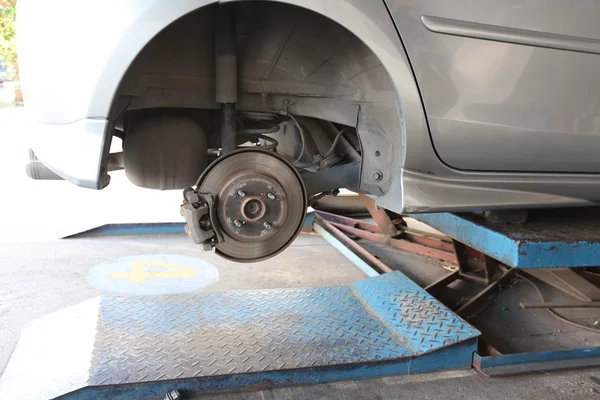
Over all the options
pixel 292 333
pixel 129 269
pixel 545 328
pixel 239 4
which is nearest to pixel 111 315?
pixel 292 333

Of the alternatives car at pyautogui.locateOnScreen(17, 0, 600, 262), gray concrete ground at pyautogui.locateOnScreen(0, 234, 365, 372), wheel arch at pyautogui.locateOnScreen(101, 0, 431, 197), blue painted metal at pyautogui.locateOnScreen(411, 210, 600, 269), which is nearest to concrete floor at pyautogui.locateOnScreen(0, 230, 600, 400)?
gray concrete ground at pyautogui.locateOnScreen(0, 234, 365, 372)

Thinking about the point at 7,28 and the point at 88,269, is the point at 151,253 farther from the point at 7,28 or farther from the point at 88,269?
the point at 7,28

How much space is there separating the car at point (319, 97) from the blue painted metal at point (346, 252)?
4.24 ft

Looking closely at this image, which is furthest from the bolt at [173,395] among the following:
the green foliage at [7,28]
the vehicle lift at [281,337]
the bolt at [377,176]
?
the green foliage at [7,28]

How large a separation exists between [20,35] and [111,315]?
1.28 m

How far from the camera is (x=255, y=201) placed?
169cm

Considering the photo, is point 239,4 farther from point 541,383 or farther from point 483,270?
point 483,270

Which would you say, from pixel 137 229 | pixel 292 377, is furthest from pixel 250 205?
pixel 137 229

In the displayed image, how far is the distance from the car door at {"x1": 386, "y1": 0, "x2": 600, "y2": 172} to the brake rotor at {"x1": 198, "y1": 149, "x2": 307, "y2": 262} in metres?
0.58

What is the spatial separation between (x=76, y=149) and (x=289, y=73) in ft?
2.63

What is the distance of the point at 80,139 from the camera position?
1366 millimetres

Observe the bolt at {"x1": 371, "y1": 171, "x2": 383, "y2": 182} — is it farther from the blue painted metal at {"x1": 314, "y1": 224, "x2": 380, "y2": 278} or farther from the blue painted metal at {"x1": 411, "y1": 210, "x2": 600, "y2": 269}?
the blue painted metal at {"x1": 314, "y1": 224, "x2": 380, "y2": 278}

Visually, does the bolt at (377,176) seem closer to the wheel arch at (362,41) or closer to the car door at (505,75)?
the wheel arch at (362,41)

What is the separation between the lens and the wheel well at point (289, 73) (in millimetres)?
1630
